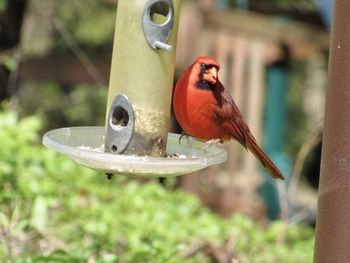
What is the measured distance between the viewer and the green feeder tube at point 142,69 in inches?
111

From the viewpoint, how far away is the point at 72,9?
336 inches

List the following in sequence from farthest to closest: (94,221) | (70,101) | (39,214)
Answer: (70,101)
(94,221)
(39,214)

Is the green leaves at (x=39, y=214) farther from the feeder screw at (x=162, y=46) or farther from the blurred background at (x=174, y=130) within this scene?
the feeder screw at (x=162, y=46)

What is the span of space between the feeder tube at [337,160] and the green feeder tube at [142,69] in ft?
2.47

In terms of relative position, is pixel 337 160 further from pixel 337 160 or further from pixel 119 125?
pixel 119 125

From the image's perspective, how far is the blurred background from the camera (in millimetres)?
3605

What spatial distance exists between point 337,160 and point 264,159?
1062 mm

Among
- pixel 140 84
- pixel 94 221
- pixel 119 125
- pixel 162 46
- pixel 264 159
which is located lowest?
pixel 94 221

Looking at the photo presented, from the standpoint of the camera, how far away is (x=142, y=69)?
9.35ft

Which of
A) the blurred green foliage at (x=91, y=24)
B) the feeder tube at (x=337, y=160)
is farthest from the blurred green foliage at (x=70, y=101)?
the feeder tube at (x=337, y=160)

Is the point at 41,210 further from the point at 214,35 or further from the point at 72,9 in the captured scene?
the point at 72,9

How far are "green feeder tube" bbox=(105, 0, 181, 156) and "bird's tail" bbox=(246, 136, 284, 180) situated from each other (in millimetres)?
503

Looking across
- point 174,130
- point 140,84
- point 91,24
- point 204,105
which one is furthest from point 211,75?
point 91,24

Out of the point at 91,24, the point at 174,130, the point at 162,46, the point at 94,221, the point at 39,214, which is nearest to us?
the point at 162,46
